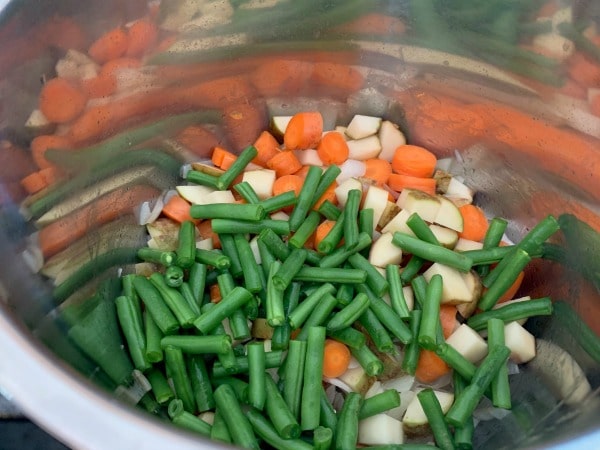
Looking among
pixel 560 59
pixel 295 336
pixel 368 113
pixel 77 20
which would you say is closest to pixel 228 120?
pixel 368 113

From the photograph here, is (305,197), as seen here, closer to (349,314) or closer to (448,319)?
(349,314)

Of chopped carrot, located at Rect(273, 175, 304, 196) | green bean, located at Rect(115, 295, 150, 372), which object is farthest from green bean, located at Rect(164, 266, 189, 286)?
chopped carrot, located at Rect(273, 175, 304, 196)

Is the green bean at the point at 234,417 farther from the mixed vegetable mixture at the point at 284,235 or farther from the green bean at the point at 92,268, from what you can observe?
the green bean at the point at 92,268

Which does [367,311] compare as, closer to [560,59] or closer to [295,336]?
[295,336]

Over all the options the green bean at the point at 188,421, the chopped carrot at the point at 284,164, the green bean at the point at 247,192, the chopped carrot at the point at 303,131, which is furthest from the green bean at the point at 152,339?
the chopped carrot at the point at 303,131

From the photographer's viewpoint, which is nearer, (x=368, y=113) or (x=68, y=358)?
(x=68, y=358)

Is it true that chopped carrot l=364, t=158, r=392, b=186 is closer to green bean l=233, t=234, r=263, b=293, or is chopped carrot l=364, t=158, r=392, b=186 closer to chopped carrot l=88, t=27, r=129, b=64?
green bean l=233, t=234, r=263, b=293
